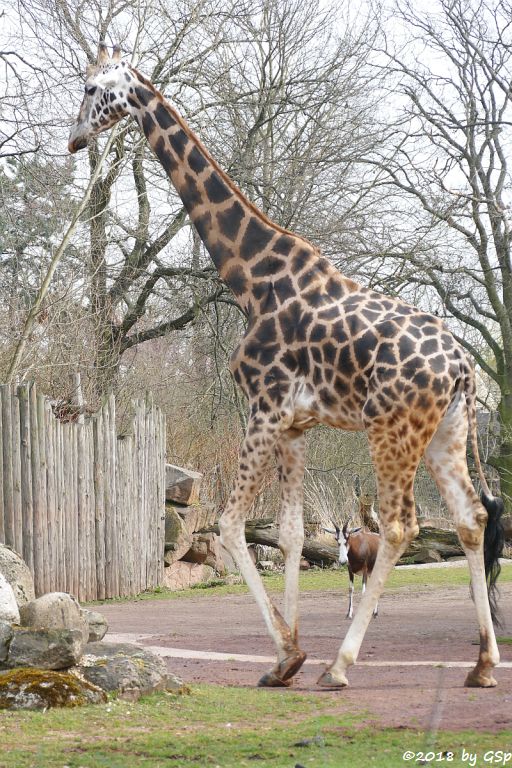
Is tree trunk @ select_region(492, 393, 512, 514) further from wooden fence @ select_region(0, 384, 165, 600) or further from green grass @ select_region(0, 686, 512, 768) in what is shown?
green grass @ select_region(0, 686, 512, 768)

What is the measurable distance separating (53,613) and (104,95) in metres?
3.58

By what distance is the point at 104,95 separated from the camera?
741 centimetres

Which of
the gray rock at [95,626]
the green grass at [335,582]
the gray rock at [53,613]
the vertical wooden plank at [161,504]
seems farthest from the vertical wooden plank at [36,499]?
the gray rock at [53,613]

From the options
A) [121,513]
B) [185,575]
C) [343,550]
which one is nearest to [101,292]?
[185,575]

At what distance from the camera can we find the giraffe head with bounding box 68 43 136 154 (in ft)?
24.3

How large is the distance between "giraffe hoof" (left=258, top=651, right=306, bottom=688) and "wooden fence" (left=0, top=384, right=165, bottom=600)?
5.90m

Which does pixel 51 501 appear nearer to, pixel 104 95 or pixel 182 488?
pixel 182 488

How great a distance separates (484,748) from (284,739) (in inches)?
34.4

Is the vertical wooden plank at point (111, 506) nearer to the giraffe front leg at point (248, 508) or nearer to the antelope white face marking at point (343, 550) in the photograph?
the antelope white face marking at point (343, 550)

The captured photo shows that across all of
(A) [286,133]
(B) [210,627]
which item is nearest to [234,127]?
(A) [286,133]

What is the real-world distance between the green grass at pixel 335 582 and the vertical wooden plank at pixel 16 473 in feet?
6.49

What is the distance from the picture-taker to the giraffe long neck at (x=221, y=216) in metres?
6.96

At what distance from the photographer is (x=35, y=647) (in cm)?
588

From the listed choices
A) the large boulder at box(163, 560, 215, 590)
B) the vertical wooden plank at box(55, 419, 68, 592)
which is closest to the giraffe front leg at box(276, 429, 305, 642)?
the vertical wooden plank at box(55, 419, 68, 592)
